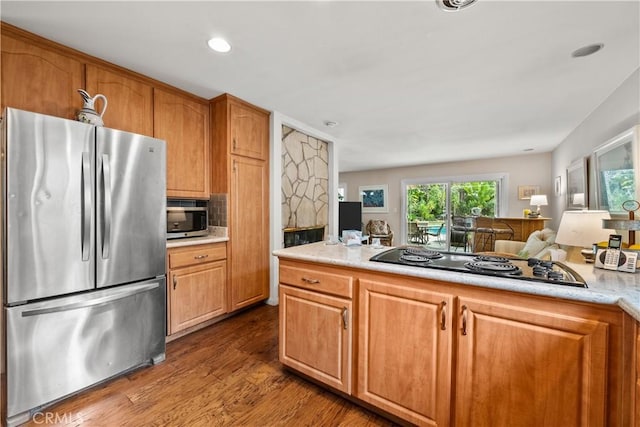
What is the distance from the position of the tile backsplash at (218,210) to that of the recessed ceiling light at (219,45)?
1.32 metres

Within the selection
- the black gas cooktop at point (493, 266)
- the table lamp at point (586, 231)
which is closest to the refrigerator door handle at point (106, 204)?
the black gas cooktop at point (493, 266)

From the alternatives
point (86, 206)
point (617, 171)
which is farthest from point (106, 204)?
point (617, 171)

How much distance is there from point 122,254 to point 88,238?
0.23 m

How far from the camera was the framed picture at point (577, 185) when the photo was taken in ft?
10.2

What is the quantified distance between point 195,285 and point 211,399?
1.06 metres

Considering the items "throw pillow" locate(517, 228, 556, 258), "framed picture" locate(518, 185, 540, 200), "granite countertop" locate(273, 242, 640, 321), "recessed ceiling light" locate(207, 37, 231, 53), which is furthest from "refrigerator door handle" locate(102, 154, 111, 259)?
"framed picture" locate(518, 185, 540, 200)

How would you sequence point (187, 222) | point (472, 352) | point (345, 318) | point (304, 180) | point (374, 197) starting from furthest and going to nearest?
point (374, 197) < point (304, 180) < point (187, 222) < point (345, 318) < point (472, 352)

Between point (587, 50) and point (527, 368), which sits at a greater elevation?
point (587, 50)

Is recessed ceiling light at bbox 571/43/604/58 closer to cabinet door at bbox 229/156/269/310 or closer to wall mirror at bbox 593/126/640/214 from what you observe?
wall mirror at bbox 593/126/640/214

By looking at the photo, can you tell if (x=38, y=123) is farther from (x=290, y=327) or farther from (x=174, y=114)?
(x=290, y=327)

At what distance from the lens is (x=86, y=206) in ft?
5.41

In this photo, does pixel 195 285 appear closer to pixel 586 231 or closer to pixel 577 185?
pixel 586 231

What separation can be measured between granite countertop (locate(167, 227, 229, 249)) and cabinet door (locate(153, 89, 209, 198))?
0.40m

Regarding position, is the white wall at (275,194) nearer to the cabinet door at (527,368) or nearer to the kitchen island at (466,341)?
the kitchen island at (466,341)
